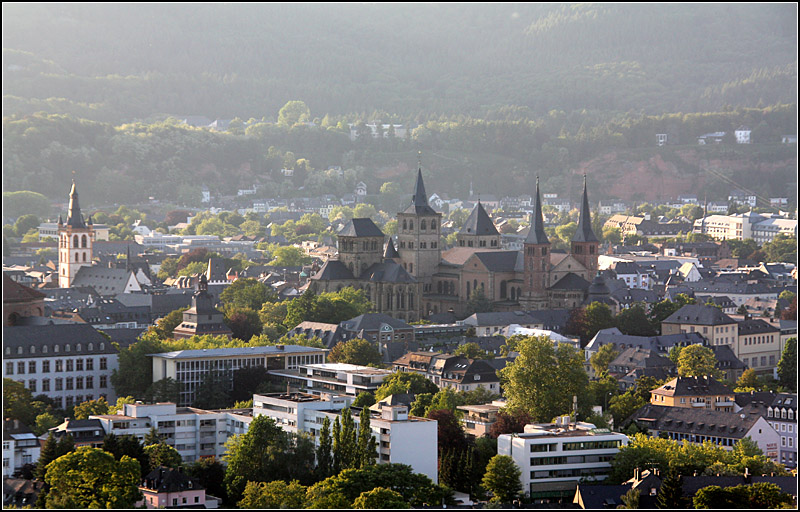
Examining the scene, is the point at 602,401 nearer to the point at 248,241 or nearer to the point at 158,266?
the point at 158,266

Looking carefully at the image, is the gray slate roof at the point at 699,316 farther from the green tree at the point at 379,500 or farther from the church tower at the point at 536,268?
the green tree at the point at 379,500

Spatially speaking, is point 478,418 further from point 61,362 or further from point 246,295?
point 246,295

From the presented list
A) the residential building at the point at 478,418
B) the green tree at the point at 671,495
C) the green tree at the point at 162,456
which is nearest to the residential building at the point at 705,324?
the residential building at the point at 478,418

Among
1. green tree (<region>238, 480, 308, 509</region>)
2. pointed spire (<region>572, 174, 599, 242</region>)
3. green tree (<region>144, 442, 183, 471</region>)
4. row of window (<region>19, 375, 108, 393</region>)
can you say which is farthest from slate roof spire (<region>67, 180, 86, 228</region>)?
green tree (<region>238, 480, 308, 509</region>)

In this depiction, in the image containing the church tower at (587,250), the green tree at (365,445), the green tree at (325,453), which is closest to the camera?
the green tree at (365,445)

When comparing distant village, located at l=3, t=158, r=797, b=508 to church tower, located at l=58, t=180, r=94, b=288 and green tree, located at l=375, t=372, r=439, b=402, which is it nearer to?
church tower, located at l=58, t=180, r=94, b=288

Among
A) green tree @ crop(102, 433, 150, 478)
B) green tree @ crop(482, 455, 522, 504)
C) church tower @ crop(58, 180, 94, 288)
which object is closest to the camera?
green tree @ crop(482, 455, 522, 504)

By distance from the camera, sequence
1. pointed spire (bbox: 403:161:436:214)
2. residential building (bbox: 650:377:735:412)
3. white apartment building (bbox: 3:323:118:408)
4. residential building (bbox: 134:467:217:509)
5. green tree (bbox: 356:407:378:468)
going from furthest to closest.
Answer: pointed spire (bbox: 403:161:436:214) < white apartment building (bbox: 3:323:118:408) < residential building (bbox: 650:377:735:412) < green tree (bbox: 356:407:378:468) < residential building (bbox: 134:467:217:509)

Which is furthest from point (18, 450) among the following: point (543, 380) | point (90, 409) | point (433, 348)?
point (433, 348)
